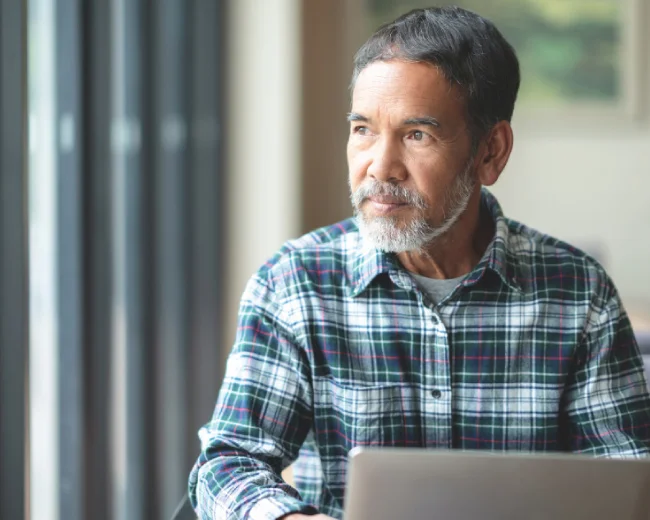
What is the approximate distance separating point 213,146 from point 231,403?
1.93 meters

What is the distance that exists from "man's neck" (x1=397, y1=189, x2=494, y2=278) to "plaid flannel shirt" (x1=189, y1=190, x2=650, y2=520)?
0.04 metres

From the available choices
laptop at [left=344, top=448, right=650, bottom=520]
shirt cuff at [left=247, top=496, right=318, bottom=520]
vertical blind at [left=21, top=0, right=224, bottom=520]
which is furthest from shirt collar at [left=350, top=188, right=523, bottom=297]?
vertical blind at [left=21, top=0, right=224, bottom=520]

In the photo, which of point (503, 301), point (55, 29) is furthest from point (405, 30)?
point (55, 29)

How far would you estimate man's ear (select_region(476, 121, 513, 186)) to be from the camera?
1.36 metres

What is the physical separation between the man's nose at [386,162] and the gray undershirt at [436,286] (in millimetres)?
194

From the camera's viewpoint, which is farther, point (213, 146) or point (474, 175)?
point (213, 146)

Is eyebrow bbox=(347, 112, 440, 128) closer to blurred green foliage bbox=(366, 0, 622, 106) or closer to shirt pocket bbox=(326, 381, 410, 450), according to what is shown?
shirt pocket bbox=(326, 381, 410, 450)

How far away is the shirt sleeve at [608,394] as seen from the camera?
1.31 m

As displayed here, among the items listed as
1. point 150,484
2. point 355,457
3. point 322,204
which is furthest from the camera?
point 322,204

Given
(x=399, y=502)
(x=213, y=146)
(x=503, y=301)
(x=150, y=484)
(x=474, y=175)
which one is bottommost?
(x=150, y=484)

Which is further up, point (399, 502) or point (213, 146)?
point (213, 146)

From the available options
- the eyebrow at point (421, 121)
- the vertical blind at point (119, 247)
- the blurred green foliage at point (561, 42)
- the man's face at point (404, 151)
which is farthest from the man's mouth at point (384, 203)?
the blurred green foliage at point (561, 42)

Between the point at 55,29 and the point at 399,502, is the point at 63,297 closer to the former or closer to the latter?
the point at 55,29

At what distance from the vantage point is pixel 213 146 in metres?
3.04
